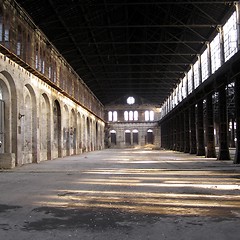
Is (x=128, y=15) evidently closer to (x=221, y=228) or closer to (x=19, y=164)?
(x=19, y=164)

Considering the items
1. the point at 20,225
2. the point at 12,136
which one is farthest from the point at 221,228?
the point at 12,136

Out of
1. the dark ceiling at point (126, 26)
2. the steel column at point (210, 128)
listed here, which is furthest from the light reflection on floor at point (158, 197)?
the steel column at point (210, 128)

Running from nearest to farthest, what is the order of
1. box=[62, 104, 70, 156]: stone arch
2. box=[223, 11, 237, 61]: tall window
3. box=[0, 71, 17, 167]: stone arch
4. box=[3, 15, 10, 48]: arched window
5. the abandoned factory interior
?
box=[3, 15, 10, 48]: arched window, box=[0, 71, 17, 167]: stone arch, the abandoned factory interior, box=[223, 11, 237, 61]: tall window, box=[62, 104, 70, 156]: stone arch

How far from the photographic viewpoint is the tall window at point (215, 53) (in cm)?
2509

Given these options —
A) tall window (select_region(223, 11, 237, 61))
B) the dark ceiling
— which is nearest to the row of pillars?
Result: tall window (select_region(223, 11, 237, 61))

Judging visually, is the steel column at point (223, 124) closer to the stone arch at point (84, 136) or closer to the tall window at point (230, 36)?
the tall window at point (230, 36)

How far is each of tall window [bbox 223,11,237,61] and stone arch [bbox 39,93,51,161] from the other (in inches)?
520

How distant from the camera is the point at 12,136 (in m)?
19.2

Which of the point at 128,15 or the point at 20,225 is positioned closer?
the point at 20,225

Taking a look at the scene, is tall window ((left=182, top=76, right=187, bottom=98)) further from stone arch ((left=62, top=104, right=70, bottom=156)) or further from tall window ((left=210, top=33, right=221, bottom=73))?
stone arch ((left=62, top=104, right=70, bottom=156))

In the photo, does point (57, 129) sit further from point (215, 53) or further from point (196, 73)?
point (196, 73)

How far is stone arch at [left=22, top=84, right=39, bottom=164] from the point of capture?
22328 millimetres

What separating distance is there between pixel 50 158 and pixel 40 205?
2030 centimetres

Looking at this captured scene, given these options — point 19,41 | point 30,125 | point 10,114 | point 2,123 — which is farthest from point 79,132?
point 2,123
